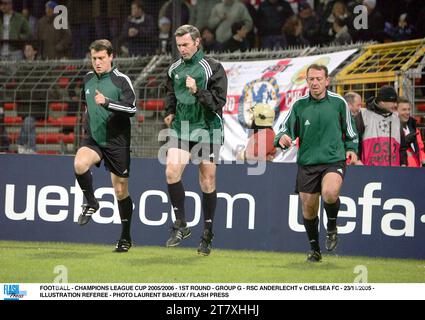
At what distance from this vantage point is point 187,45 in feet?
32.6

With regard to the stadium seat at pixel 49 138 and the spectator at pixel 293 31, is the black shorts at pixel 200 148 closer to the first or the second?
the stadium seat at pixel 49 138

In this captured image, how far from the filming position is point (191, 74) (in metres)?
10.0

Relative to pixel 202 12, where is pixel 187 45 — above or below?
below

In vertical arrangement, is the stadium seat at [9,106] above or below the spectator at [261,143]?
above

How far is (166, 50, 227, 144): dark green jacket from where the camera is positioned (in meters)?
10.0

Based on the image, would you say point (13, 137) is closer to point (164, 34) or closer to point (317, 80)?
point (164, 34)

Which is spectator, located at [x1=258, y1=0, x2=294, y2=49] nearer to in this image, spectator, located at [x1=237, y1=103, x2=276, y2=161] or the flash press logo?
spectator, located at [x1=237, y1=103, x2=276, y2=161]

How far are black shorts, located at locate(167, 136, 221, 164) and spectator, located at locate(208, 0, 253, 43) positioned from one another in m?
6.92

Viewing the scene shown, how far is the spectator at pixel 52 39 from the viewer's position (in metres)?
17.8

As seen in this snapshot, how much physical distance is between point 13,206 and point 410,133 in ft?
16.9

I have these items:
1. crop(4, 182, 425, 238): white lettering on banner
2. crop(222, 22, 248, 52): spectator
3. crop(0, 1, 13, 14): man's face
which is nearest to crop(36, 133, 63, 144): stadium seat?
crop(222, 22, 248, 52): spectator

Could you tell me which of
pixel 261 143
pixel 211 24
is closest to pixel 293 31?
pixel 211 24

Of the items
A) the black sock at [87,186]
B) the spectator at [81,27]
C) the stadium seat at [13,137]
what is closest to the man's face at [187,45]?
the black sock at [87,186]

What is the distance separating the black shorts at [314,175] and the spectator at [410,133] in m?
2.47
